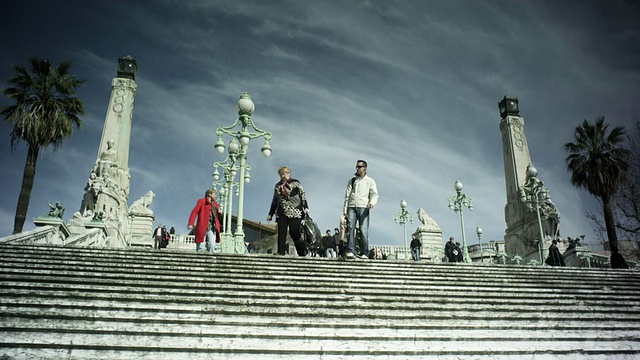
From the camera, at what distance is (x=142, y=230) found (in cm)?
2783

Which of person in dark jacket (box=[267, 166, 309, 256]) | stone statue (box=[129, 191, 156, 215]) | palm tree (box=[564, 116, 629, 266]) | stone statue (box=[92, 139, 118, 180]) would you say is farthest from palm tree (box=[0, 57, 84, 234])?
palm tree (box=[564, 116, 629, 266])

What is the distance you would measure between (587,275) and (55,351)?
32.0ft

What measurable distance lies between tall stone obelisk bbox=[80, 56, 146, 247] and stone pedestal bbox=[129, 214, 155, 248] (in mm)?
3010

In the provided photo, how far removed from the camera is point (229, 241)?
15.3m

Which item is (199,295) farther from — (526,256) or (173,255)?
(526,256)

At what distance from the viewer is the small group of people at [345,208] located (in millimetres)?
8875

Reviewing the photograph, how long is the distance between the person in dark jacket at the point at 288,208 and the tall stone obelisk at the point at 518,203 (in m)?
19.8

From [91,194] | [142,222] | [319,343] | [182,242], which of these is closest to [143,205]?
[142,222]

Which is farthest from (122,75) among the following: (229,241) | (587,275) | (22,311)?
(587,275)

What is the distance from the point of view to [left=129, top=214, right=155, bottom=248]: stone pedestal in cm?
2709

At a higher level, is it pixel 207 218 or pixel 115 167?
pixel 115 167

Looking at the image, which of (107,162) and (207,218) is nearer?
(207,218)

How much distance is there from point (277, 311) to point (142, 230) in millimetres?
24586

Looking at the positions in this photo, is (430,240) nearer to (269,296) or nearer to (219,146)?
(219,146)
